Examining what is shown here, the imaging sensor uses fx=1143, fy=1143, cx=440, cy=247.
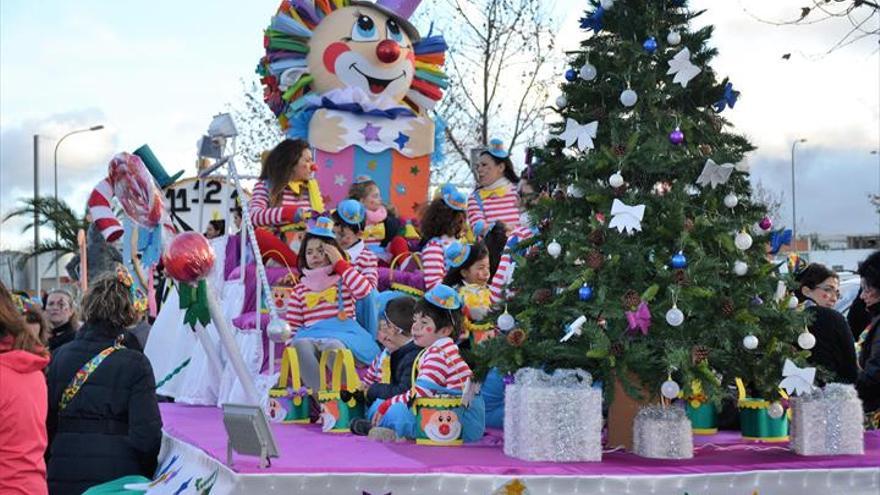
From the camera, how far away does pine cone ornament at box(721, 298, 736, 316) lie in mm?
6141

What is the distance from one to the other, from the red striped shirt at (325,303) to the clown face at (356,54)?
383cm

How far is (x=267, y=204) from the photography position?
408 inches

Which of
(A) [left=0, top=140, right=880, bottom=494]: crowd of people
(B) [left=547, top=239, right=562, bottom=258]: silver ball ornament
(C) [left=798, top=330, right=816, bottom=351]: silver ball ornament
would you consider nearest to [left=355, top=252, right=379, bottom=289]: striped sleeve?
(A) [left=0, top=140, right=880, bottom=494]: crowd of people

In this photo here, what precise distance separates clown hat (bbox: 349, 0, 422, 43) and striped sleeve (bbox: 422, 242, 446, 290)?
3.88m

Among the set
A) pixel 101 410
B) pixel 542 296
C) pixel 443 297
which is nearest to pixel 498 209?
pixel 443 297

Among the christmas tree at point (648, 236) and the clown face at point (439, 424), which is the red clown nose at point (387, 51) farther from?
the clown face at point (439, 424)

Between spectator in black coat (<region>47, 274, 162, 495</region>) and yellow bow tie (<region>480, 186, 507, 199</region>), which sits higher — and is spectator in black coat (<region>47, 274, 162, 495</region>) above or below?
below

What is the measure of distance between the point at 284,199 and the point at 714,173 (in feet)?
16.5

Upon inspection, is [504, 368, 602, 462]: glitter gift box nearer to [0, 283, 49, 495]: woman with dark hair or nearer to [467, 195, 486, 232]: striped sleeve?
[0, 283, 49, 495]: woman with dark hair

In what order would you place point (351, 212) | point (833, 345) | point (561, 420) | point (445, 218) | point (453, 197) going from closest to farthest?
point (561, 420), point (833, 345), point (351, 212), point (453, 197), point (445, 218)

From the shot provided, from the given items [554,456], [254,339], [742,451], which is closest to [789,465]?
[742,451]

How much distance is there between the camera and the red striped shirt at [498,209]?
10703mm

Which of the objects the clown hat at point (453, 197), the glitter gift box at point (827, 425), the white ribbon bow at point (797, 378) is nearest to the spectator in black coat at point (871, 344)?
the glitter gift box at point (827, 425)

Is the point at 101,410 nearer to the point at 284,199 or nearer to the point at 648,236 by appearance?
the point at 648,236
